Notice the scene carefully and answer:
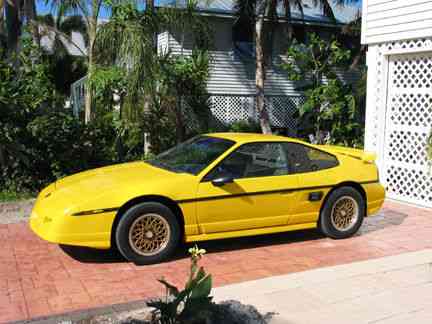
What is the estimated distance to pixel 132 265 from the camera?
534cm

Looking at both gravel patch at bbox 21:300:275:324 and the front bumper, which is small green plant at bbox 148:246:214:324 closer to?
gravel patch at bbox 21:300:275:324

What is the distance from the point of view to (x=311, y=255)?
582cm

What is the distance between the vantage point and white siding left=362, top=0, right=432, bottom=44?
8102mm

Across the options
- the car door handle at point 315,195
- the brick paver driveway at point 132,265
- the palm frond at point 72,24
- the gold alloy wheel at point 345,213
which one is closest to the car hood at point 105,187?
the brick paver driveway at point 132,265

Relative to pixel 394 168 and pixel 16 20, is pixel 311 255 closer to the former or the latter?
pixel 394 168

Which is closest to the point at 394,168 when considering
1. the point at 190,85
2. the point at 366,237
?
the point at 366,237

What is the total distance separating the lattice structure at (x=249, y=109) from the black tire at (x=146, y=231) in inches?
496

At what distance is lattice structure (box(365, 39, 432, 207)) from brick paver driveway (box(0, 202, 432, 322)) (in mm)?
1650

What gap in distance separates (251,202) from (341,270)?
127cm

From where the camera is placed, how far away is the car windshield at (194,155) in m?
5.79

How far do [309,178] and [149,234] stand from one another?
212 cm

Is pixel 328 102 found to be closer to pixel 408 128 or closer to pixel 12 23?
pixel 408 128

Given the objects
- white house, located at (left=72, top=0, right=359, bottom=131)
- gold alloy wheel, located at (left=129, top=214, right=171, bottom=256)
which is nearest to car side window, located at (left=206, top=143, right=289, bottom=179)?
gold alloy wheel, located at (left=129, top=214, right=171, bottom=256)

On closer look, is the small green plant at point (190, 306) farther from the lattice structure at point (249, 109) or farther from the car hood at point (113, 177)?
the lattice structure at point (249, 109)
